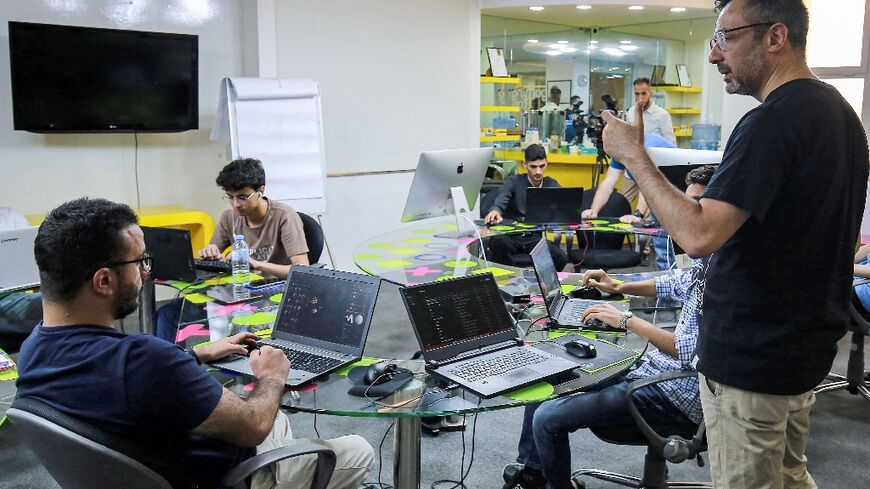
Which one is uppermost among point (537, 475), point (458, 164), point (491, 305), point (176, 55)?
point (176, 55)

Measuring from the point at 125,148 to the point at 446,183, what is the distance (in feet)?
8.05

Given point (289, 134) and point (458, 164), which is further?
point (289, 134)

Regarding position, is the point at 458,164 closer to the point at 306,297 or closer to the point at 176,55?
the point at 306,297

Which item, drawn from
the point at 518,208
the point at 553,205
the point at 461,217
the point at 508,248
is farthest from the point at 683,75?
the point at 461,217

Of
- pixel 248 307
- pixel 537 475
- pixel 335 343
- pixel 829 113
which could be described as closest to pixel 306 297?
pixel 335 343

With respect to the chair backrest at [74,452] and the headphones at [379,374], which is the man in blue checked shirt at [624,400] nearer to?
the headphones at [379,374]

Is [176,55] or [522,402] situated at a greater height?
[176,55]

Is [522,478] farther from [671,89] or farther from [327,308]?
[671,89]

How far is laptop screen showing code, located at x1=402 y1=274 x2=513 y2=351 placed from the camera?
2.09 metres

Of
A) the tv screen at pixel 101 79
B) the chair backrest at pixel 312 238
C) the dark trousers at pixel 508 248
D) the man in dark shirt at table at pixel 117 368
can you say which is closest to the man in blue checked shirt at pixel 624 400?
the man in dark shirt at table at pixel 117 368

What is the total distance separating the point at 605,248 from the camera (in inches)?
205

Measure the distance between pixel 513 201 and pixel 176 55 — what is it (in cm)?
242

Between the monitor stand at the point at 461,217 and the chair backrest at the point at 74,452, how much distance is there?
2.76 meters

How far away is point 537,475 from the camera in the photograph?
2562mm
